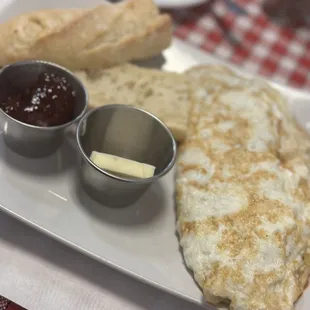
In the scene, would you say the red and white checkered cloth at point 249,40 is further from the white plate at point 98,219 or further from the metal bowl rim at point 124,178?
the white plate at point 98,219

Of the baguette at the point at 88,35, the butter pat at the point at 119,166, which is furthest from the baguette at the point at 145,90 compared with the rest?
the butter pat at the point at 119,166

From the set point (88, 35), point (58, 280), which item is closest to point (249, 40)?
point (88, 35)

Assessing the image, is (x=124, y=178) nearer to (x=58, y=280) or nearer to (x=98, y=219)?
(x=98, y=219)

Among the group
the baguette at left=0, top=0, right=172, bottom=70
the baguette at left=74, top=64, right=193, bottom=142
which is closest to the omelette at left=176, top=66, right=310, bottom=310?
the baguette at left=74, top=64, right=193, bottom=142

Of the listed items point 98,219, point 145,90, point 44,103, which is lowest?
point 98,219

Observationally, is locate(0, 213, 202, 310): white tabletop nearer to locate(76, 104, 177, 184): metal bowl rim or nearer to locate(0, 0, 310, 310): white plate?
locate(0, 0, 310, 310): white plate
